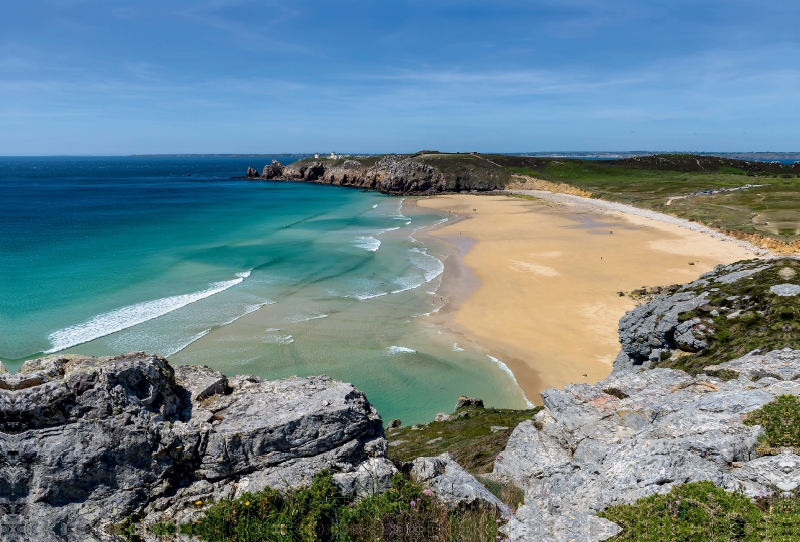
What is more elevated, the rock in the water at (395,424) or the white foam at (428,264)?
the white foam at (428,264)

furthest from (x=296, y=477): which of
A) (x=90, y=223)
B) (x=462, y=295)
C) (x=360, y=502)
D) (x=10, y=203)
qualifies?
(x=10, y=203)

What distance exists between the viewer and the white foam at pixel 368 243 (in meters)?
46.8

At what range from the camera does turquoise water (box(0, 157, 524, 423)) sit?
21172 millimetres

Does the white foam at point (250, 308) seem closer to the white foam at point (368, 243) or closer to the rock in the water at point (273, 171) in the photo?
the white foam at point (368, 243)

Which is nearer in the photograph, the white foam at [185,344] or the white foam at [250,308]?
the white foam at [185,344]

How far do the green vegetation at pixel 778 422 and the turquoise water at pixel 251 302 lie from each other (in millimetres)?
11879

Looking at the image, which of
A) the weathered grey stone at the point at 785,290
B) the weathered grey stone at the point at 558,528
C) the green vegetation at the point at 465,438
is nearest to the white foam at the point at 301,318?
the green vegetation at the point at 465,438

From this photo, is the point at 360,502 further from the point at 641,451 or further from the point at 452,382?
the point at 452,382

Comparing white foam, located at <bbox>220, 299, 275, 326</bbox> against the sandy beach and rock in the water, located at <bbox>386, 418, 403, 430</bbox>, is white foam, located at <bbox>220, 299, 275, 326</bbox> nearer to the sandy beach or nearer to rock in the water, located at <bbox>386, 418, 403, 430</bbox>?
the sandy beach

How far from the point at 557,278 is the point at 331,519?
31.4m

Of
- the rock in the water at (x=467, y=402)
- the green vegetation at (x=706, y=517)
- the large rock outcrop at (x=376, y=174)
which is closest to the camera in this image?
the green vegetation at (x=706, y=517)

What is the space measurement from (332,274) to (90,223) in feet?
140

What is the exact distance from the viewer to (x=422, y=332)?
25344 mm

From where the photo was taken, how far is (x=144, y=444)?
21.2ft
